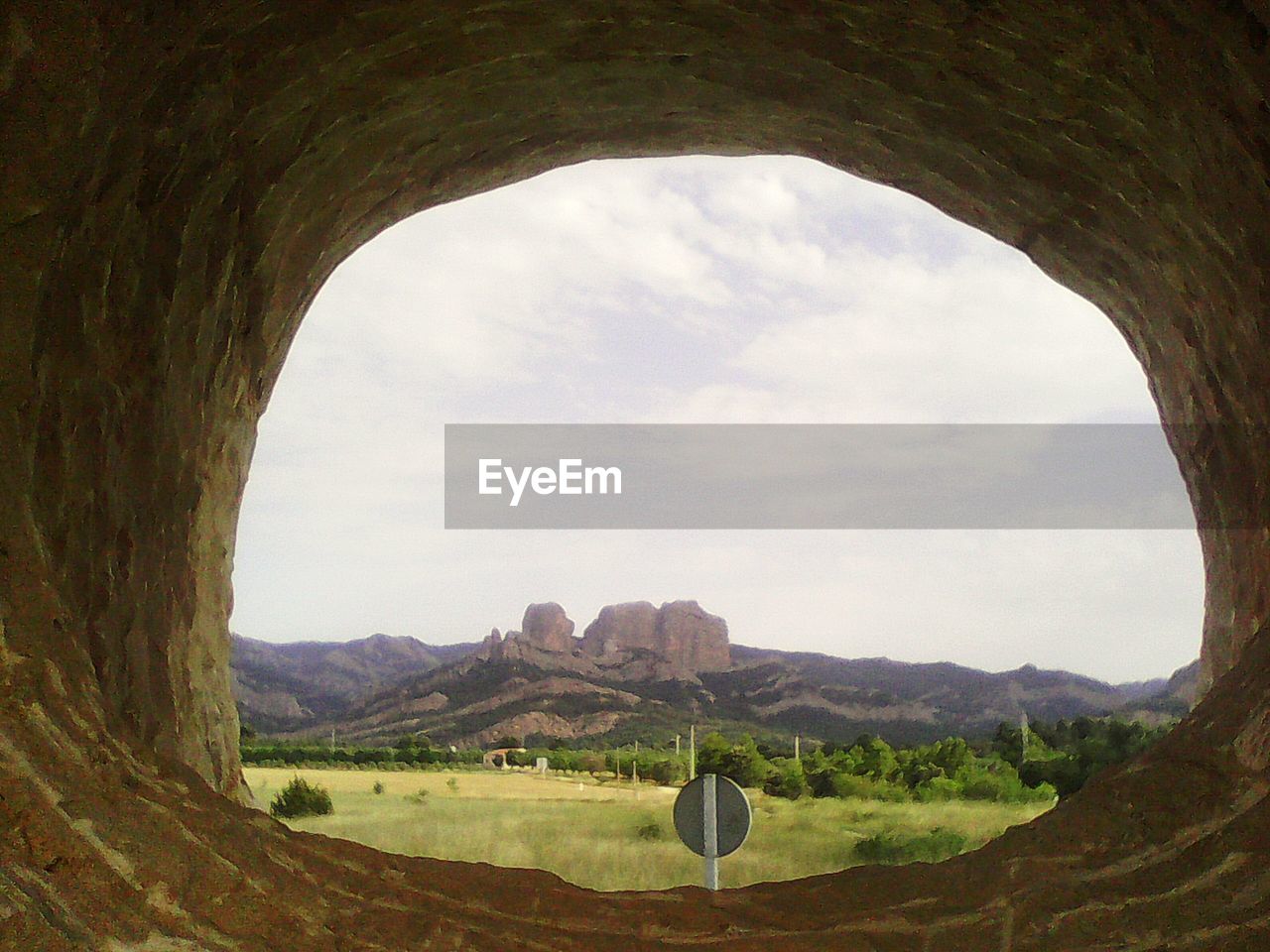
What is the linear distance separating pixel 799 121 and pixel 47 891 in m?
3.23

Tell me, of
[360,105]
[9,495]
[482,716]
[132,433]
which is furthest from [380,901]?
[482,716]

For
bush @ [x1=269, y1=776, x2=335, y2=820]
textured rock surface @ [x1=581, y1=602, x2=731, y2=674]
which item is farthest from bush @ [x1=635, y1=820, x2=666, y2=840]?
textured rock surface @ [x1=581, y1=602, x2=731, y2=674]

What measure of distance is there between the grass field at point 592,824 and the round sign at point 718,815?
186 inches

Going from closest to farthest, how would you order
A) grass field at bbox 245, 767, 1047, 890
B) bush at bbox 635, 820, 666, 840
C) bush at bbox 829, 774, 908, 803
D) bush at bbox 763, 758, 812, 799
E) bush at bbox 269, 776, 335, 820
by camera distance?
1. grass field at bbox 245, 767, 1047, 890
2. bush at bbox 635, 820, 666, 840
3. bush at bbox 269, 776, 335, 820
4. bush at bbox 829, 774, 908, 803
5. bush at bbox 763, 758, 812, 799

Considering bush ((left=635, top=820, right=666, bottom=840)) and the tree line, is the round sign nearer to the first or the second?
bush ((left=635, top=820, right=666, bottom=840))

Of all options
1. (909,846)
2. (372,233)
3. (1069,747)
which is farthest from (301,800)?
(1069,747)

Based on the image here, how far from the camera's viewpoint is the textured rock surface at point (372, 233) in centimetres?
159

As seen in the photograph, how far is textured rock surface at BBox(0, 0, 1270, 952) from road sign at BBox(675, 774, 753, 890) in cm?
143

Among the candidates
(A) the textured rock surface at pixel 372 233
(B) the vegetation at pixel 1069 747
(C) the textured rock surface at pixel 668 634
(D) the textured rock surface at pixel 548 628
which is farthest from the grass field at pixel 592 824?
(A) the textured rock surface at pixel 372 233

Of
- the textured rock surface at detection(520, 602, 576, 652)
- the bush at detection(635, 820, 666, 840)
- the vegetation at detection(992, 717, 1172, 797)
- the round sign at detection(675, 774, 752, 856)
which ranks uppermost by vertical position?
the textured rock surface at detection(520, 602, 576, 652)

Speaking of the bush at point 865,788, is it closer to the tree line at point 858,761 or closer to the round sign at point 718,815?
the tree line at point 858,761

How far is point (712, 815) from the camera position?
3.61 metres

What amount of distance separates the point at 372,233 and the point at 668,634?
409 inches

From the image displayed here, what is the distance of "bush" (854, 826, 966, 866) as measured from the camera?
28.8ft
